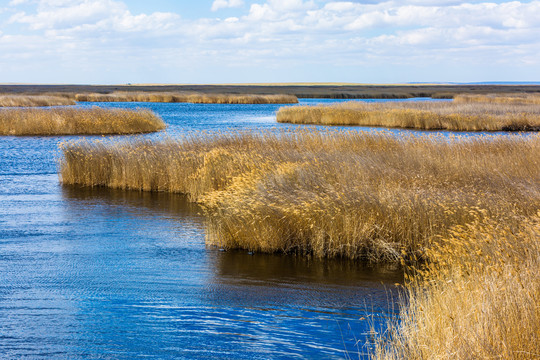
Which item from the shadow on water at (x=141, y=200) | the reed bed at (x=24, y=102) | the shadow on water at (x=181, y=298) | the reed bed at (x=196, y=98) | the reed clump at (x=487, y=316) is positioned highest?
the reed bed at (x=196, y=98)

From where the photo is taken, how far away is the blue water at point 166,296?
6860 millimetres

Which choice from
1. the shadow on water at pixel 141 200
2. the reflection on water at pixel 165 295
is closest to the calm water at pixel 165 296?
the reflection on water at pixel 165 295

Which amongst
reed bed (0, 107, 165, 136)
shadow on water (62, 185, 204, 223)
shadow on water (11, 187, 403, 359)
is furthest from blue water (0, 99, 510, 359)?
reed bed (0, 107, 165, 136)

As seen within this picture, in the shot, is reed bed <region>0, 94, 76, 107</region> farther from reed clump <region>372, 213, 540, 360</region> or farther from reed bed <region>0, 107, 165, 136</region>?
reed clump <region>372, 213, 540, 360</region>

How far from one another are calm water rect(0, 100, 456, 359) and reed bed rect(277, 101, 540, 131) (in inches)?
1139

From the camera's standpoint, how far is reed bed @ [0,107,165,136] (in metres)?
36.3

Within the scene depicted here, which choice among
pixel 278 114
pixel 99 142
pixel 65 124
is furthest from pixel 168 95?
pixel 99 142

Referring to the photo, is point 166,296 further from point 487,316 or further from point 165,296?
point 487,316

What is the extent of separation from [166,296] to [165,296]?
0.01m

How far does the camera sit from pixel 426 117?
40.2 m

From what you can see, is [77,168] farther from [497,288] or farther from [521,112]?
[521,112]

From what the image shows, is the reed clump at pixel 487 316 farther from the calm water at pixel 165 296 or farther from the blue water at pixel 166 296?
the calm water at pixel 165 296

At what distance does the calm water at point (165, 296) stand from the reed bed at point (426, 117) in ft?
95.0

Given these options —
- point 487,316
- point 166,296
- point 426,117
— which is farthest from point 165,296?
point 426,117
